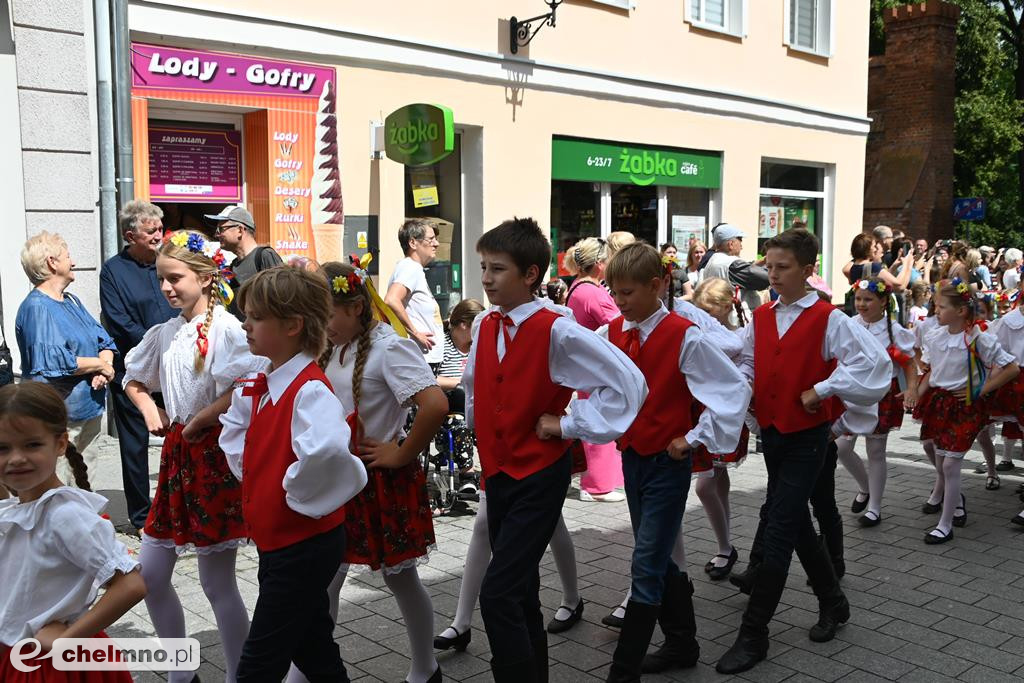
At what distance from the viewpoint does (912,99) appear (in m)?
24.5

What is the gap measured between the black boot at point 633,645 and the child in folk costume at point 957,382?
349 cm

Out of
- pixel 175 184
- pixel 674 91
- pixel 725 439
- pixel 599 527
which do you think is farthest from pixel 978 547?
pixel 674 91

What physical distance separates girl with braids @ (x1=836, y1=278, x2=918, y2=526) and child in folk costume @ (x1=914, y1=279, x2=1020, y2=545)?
0.18 m

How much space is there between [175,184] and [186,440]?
6.34 metres

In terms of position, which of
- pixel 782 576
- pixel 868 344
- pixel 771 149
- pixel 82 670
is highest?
pixel 771 149

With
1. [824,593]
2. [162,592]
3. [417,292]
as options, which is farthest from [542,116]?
[162,592]

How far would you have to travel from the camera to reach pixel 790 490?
14.5ft

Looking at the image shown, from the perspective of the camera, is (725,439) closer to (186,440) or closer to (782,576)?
(782,576)

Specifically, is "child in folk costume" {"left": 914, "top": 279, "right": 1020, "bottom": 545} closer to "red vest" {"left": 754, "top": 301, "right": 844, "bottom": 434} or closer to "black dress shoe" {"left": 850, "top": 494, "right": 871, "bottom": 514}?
"black dress shoe" {"left": 850, "top": 494, "right": 871, "bottom": 514}

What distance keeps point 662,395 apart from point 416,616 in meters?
1.35

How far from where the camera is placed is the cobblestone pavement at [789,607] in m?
4.36

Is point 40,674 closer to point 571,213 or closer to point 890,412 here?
point 890,412

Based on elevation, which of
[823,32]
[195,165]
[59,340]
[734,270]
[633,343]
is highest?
[823,32]

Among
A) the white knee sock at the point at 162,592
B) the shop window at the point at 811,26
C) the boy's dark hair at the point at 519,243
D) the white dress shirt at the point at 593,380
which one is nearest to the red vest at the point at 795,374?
the white dress shirt at the point at 593,380
